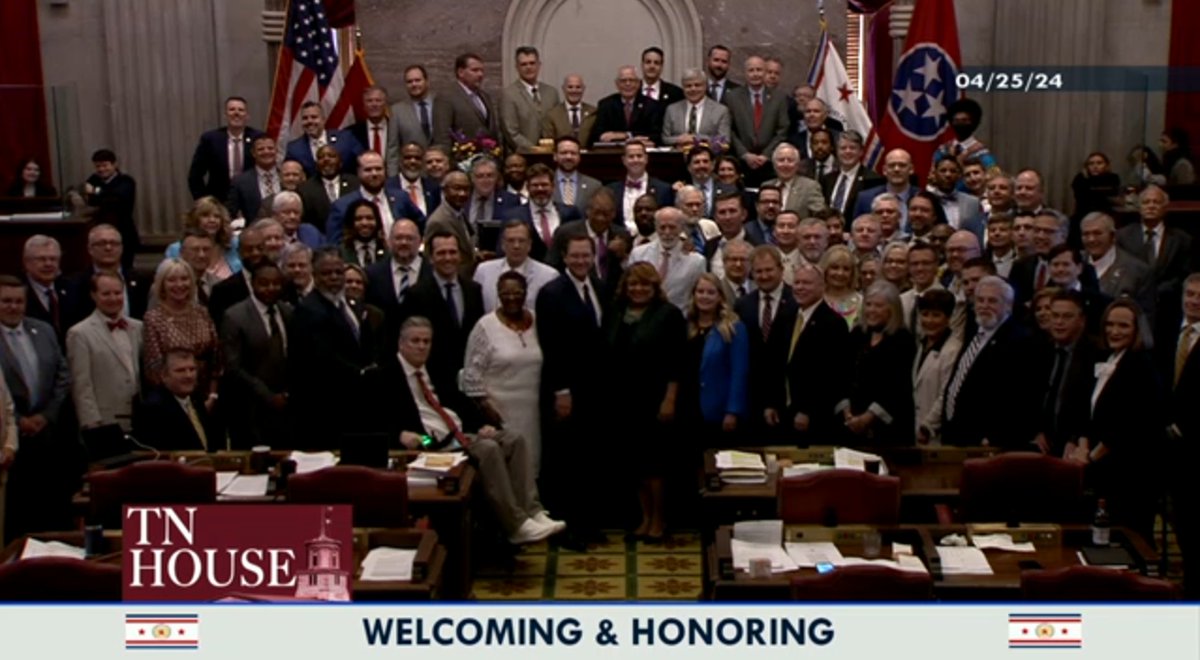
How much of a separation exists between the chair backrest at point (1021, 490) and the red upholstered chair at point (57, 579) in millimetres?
3442

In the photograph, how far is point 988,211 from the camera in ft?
33.4

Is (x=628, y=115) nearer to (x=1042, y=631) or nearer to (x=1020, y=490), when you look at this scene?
(x=1020, y=490)

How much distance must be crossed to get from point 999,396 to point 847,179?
3333 mm

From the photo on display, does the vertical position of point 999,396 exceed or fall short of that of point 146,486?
it exceeds it

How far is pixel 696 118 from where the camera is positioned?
11.7 meters

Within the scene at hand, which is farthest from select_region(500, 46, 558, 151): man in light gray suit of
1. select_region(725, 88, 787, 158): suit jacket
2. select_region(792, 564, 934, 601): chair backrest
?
select_region(792, 564, 934, 601): chair backrest

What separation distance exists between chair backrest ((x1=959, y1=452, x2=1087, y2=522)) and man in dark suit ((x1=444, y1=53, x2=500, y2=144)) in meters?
5.67

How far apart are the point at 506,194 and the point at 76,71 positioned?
5182 mm

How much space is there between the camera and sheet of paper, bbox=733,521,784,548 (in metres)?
6.31

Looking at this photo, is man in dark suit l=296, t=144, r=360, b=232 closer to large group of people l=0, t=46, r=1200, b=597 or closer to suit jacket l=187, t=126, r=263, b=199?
large group of people l=0, t=46, r=1200, b=597

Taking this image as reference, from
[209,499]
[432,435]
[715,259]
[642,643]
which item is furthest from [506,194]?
[642,643]

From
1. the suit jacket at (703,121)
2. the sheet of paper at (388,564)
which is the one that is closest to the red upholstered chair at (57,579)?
the sheet of paper at (388,564)

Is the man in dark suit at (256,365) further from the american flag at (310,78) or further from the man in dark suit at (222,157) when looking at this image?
the american flag at (310,78)

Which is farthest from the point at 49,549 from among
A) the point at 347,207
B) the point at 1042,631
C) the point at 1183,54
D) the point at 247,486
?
the point at 1183,54
